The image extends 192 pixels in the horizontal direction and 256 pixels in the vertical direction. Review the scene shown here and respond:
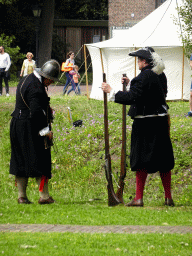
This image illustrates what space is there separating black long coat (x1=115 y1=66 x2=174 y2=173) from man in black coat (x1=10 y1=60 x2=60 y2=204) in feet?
3.61

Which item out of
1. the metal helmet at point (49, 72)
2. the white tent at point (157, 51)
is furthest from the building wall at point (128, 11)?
the metal helmet at point (49, 72)

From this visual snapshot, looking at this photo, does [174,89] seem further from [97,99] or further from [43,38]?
[43,38]

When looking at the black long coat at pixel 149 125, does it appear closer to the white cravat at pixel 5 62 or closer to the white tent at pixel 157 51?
the white tent at pixel 157 51

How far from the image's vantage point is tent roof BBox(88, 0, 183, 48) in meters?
18.2

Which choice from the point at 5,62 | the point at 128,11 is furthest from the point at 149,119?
the point at 128,11

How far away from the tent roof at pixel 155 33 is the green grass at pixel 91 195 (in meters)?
2.84

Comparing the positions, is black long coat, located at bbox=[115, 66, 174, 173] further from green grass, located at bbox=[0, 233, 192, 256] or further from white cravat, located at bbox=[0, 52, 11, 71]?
white cravat, located at bbox=[0, 52, 11, 71]

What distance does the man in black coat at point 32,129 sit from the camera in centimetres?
700

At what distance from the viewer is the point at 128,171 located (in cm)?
1005

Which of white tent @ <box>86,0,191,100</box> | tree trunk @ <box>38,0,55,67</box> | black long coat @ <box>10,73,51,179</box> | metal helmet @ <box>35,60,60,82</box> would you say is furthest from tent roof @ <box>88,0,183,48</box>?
tree trunk @ <box>38,0,55,67</box>

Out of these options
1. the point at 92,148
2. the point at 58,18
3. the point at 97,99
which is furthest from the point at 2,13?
the point at 92,148

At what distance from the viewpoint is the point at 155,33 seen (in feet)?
61.1

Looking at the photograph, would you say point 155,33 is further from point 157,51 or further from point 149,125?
point 149,125

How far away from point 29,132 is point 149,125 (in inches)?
59.9
